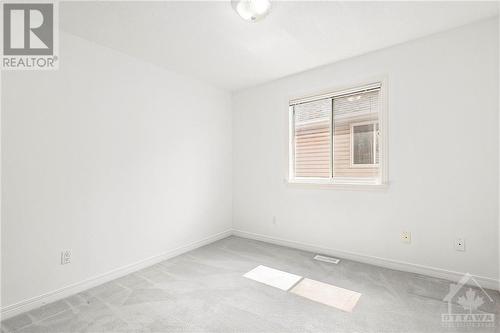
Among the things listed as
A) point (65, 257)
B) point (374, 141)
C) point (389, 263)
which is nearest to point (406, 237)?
point (389, 263)

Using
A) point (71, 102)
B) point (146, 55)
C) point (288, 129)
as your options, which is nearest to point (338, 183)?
point (288, 129)

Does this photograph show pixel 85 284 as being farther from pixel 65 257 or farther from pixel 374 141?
pixel 374 141

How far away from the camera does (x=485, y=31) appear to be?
2.28 metres

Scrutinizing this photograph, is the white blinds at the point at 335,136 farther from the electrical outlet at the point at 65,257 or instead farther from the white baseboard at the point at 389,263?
the electrical outlet at the point at 65,257

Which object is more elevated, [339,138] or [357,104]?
[357,104]

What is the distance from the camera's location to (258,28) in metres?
2.34

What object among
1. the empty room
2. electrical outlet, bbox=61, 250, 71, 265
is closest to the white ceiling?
the empty room

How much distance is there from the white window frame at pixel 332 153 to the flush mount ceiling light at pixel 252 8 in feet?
5.23

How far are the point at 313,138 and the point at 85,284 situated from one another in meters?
3.21

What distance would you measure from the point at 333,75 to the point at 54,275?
3.75 m

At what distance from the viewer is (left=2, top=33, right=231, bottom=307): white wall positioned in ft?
6.68

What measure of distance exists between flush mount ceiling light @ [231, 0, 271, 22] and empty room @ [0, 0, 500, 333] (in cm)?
2

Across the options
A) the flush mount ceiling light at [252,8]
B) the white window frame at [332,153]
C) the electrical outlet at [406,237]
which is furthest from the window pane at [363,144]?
the flush mount ceiling light at [252,8]

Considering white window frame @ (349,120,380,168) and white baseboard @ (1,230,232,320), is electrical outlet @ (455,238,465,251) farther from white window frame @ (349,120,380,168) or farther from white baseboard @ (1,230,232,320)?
white baseboard @ (1,230,232,320)
